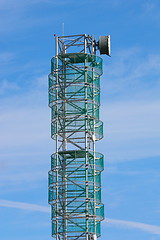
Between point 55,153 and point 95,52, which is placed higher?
point 95,52

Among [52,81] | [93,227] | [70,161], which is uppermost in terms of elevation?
[52,81]

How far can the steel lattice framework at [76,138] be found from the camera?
137m

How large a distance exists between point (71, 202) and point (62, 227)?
3305mm

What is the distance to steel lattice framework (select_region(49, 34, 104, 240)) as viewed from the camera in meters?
137

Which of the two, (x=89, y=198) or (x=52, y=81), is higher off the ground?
(x=52, y=81)

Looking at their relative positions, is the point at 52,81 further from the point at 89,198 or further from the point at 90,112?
the point at 89,198

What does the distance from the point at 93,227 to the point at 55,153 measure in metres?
10.6

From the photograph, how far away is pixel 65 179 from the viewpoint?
138750 millimetres

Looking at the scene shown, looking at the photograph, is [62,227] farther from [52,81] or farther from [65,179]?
[52,81]

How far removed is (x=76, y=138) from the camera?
14062 cm

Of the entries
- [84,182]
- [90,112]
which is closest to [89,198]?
[84,182]

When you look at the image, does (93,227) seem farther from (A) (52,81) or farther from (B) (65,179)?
(A) (52,81)

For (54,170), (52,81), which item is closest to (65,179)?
(54,170)

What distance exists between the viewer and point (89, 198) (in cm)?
13788
